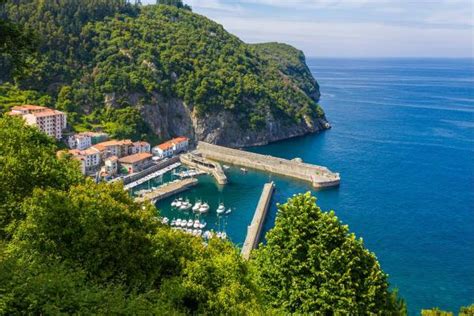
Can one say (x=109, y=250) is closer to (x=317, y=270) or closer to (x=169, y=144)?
(x=317, y=270)

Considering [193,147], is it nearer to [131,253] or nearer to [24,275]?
[131,253]

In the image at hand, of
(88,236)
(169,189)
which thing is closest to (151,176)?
(169,189)

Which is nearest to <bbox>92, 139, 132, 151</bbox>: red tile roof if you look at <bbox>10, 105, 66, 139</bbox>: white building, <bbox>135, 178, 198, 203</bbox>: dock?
<bbox>10, 105, 66, 139</bbox>: white building

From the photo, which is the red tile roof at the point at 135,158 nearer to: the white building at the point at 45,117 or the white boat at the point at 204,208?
the white building at the point at 45,117

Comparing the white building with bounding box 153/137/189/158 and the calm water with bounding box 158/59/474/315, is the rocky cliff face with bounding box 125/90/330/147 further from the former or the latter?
the white building with bounding box 153/137/189/158

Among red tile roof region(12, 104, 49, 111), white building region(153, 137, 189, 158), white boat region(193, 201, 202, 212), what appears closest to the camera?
white boat region(193, 201, 202, 212)

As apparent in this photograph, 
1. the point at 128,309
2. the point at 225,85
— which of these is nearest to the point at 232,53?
the point at 225,85
